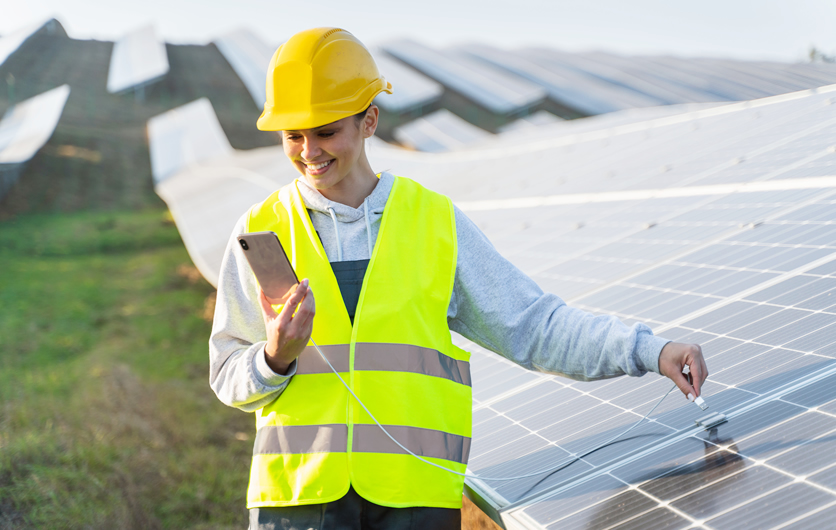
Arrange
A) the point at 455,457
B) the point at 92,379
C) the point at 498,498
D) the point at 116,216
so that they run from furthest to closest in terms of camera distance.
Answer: the point at 116,216
the point at 92,379
the point at 498,498
the point at 455,457

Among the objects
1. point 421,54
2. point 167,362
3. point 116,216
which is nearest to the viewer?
point 167,362

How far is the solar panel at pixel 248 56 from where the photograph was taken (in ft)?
132

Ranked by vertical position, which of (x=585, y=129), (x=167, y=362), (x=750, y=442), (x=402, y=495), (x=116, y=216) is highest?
(x=750, y=442)

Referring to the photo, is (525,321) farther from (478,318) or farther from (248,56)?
(248,56)

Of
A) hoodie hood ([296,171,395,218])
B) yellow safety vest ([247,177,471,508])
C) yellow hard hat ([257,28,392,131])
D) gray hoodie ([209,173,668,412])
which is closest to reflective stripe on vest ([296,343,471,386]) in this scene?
yellow safety vest ([247,177,471,508])

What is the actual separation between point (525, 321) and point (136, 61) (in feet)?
154

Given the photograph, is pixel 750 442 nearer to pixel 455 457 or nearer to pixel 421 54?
pixel 455 457

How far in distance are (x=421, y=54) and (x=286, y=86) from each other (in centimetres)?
4449

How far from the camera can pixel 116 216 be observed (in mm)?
27422

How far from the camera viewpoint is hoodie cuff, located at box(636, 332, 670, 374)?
232 centimetres

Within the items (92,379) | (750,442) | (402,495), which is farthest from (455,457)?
(92,379)

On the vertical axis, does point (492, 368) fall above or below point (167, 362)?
above

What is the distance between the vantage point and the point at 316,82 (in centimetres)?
225

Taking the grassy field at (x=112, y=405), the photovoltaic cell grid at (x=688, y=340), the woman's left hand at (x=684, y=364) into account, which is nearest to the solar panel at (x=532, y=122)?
the grassy field at (x=112, y=405)
